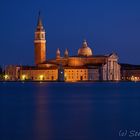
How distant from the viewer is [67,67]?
313 feet

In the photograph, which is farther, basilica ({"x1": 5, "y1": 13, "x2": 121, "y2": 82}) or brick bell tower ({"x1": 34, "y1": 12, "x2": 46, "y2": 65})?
brick bell tower ({"x1": 34, "y1": 12, "x2": 46, "y2": 65})

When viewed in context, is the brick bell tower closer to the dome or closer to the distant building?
the distant building

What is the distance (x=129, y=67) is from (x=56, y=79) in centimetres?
1728

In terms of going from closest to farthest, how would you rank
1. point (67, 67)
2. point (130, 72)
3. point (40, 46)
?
point (67, 67) → point (40, 46) → point (130, 72)

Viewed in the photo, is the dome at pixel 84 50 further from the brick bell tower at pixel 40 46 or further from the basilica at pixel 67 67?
the brick bell tower at pixel 40 46

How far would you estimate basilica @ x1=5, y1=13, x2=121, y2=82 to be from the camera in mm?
95062

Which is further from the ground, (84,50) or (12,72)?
(84,50)

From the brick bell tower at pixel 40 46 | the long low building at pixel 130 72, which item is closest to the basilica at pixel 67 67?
the brick bell tower at pixel 40 46

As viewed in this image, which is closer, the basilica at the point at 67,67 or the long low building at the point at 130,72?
the basilica at the point at 67,67

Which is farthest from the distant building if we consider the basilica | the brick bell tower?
the brick bell tower

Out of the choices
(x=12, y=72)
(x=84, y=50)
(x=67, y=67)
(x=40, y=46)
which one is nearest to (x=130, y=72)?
(x=84, y=50)

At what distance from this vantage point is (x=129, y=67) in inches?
4277

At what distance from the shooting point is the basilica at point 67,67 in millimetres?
95062

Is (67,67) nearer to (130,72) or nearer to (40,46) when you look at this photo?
(40,46)
